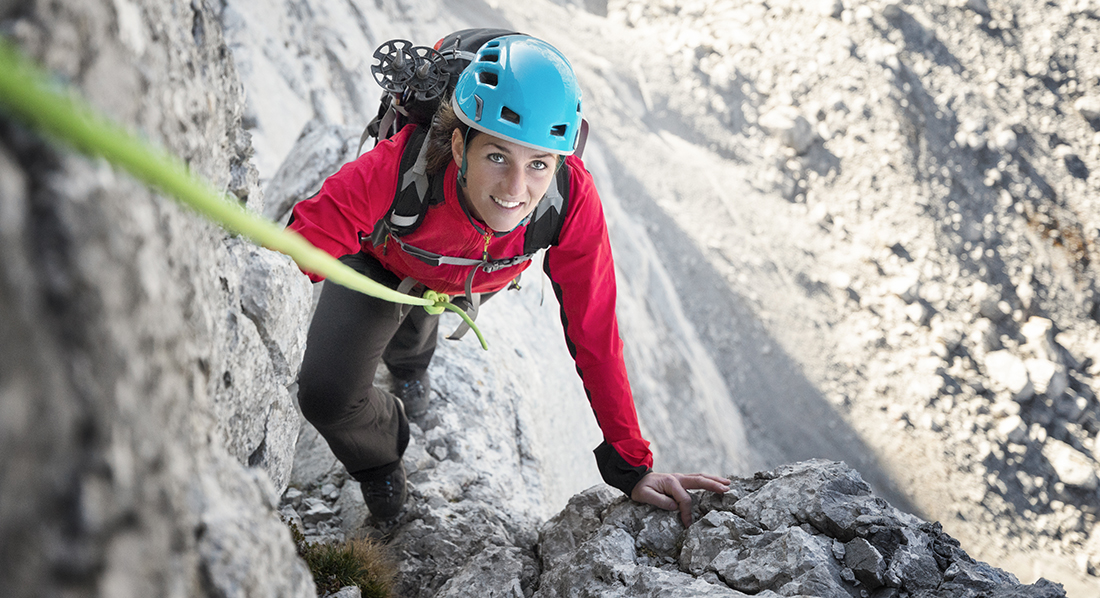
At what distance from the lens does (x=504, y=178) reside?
3803 millimetres

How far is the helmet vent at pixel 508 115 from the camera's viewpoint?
3.83 m

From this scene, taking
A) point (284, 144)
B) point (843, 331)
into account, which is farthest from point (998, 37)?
point (284, 144)

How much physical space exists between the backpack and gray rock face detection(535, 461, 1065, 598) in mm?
1880

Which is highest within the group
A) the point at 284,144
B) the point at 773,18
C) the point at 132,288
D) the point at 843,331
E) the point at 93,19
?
the point at 93,19

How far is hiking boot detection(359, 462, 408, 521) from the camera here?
4.77 metres

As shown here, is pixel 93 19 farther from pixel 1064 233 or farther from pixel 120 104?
pixel 1064 233

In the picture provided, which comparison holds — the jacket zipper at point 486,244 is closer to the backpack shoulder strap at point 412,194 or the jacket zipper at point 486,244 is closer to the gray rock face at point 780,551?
the backpack shoulder strap at point 412,194

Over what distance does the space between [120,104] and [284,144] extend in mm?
9066

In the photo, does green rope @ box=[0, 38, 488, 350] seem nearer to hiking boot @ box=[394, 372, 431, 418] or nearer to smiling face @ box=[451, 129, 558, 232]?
smiling face @ box=[451, 129, 558, 232]

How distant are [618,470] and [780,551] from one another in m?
1.10

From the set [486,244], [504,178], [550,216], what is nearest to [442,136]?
[504,178]

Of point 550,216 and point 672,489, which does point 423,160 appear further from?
point 672,489

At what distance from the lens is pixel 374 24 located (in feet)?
46.9

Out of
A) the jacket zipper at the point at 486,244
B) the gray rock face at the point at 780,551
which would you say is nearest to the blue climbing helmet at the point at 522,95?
the jacket zipper at the point at 486,244
